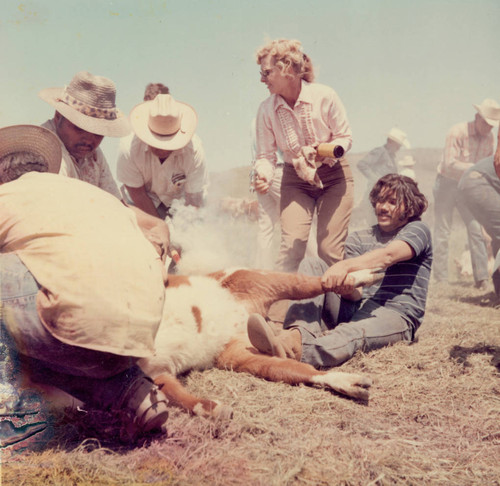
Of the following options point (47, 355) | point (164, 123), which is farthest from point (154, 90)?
point (47, 355)

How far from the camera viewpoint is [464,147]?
7.90 meters

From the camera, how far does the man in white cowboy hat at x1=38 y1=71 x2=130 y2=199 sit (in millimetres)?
4098

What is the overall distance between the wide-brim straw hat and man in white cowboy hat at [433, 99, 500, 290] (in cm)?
584

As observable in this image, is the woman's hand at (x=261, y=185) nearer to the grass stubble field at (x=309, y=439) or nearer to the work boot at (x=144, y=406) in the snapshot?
the grass stubble field at (x=309, y=439)

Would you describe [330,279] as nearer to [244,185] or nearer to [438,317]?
[438,317]

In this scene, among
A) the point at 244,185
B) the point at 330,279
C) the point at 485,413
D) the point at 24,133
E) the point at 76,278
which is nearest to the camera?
the point at 76,278

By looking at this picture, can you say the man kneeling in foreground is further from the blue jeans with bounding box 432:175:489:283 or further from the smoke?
the blue jeans with bounding box 432:175:489:283

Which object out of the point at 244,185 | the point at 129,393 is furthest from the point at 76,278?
the point at 244,185

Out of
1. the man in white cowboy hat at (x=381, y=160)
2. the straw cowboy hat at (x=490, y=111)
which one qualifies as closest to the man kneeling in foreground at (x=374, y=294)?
the straw cowboy hat at (x=490, y=111)

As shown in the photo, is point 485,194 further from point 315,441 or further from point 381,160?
point 315,441

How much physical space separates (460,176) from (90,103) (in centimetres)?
580

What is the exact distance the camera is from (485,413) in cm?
274

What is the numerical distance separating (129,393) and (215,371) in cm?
105

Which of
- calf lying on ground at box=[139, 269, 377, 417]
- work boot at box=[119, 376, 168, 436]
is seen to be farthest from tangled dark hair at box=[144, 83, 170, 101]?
work boot at box=[119, 376, 168, 436]
